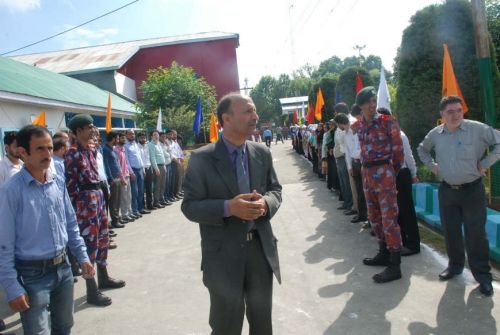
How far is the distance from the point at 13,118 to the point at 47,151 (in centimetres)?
949

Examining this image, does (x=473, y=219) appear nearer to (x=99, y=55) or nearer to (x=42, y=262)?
(x=42, y=262)

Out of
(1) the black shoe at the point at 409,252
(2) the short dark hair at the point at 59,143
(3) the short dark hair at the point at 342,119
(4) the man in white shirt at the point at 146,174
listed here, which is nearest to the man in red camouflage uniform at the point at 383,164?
(1) the black shoe at the point at 409,252

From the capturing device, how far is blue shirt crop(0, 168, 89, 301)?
2475mm

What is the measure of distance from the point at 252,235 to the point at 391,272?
257cm

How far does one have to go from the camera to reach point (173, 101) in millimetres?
21484

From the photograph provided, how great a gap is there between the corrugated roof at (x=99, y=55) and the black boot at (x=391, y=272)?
24325mm

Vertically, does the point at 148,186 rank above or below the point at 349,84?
below

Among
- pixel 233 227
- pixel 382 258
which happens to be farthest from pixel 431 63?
pixel 233 227

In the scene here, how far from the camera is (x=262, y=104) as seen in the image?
68.2m

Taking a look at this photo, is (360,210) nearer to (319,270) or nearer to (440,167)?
(319,270)

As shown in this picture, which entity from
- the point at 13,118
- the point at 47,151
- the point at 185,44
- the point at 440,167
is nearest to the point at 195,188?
the point at 47,151

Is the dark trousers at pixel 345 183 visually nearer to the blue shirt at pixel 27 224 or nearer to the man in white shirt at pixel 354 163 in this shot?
the man in white shirt at pixel 354 163

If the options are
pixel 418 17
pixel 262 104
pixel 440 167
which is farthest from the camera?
pixel 262 104

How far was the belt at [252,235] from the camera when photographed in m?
2.55
